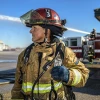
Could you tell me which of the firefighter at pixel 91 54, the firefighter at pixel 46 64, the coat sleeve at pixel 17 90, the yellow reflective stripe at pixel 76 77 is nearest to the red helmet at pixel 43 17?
the firefighter at pixel 46 64

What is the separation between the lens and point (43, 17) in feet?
8.22

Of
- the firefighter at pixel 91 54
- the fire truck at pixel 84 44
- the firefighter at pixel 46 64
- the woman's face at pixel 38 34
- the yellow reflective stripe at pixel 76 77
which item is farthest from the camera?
the fire truck at pixel 84 44

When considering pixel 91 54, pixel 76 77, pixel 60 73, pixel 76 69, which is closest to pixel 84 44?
pixel 91 54

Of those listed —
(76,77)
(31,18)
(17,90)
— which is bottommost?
(17,90)

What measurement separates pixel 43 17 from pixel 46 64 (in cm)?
56

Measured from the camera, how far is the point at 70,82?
2088 millimetres

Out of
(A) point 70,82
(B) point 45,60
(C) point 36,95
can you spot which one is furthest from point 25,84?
(A) point 70,82

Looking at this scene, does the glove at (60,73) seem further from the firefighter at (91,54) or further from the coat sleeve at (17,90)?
the firefighter at (91,54)

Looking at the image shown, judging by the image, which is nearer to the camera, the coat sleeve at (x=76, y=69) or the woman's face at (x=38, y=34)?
the coat sleeve at (x=76, y=69)

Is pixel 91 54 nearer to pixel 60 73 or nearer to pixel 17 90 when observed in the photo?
pixel 17 90

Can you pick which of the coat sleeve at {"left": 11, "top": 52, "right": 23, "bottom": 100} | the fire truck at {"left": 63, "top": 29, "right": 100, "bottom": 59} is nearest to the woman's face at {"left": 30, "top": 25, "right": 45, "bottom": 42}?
the coat sleeve at {"left": 11, "top": 52, "right": 23, "bottom": 100}

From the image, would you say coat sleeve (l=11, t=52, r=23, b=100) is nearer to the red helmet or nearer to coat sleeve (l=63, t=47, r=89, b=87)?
the red helmet

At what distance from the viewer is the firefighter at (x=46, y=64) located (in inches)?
88.0

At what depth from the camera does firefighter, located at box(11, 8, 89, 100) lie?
2236mm
